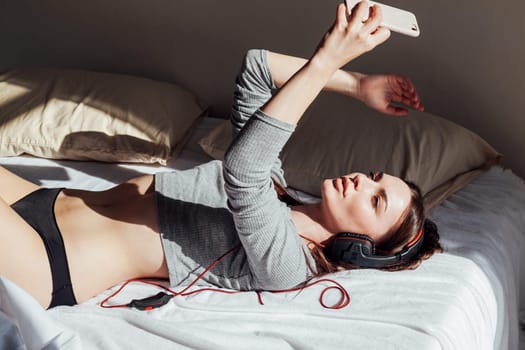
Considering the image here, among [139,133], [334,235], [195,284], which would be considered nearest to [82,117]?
[139,133]

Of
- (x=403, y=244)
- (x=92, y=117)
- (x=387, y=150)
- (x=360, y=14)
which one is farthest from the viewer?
(x=92, y=117)

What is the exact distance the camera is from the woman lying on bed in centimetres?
117

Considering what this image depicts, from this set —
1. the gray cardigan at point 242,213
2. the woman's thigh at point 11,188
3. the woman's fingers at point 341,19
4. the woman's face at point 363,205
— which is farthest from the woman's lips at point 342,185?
the woman's thigh at point 11,188

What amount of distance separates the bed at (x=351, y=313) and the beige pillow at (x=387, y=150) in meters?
0.12

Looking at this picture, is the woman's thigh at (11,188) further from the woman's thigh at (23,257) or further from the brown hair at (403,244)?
the brown hair at (403,244)

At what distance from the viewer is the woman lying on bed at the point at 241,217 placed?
1173 millimetres

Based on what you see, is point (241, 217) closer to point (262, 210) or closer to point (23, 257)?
point (262, 210)

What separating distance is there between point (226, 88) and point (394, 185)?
3.50 ft

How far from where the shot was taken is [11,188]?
1.48 meters

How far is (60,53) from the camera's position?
257cm

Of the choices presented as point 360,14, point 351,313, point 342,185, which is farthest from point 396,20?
point 351,313

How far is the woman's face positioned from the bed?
0.12m

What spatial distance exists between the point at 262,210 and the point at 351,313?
29 cm

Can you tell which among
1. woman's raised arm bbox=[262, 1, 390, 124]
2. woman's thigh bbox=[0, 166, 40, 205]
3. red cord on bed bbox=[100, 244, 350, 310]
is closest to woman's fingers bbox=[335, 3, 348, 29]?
woman's raised arm bbox=[262, 1, 390, 124]
